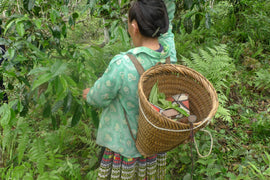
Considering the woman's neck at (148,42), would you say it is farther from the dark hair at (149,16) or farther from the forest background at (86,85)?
the forest background at (86,85)

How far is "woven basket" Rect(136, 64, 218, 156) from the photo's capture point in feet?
3.37

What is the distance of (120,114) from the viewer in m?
1.38

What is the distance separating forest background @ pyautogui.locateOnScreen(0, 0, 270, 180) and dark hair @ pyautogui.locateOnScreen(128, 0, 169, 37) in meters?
0.29

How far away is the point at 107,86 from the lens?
120cm

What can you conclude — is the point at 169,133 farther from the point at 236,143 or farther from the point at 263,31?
the point at 263,31

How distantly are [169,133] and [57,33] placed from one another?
0.97 meters

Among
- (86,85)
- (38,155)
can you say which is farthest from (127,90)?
(38,155)

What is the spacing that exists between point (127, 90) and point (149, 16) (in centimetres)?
44

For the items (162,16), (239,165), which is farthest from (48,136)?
(239,165)

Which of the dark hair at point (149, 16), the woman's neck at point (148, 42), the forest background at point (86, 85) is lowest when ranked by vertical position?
the forest background at point (86, 85)

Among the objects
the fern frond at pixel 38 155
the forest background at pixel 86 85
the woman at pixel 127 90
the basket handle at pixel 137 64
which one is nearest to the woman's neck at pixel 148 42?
the woman at pixel 127 90

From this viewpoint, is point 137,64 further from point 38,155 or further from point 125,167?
point 38,155

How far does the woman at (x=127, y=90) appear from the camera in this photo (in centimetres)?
117

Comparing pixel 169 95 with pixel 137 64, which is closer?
pixel 137 64
